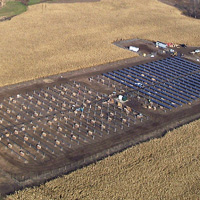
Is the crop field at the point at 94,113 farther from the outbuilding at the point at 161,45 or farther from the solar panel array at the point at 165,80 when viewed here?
the outbuilding at the point at 161,45

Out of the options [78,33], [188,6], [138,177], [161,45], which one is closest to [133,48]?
[161,45]

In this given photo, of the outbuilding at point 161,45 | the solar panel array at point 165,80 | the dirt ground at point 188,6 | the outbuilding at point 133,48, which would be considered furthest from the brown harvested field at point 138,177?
the dirt ground at point 188,6

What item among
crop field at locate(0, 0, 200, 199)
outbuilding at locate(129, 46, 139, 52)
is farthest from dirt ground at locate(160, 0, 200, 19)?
outbuilding at locate(129, 46, 139, 52)

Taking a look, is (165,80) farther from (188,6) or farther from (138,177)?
(188,6)

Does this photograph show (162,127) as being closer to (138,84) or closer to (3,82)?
(138,84)

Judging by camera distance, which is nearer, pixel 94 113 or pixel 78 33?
pixel 94 113
